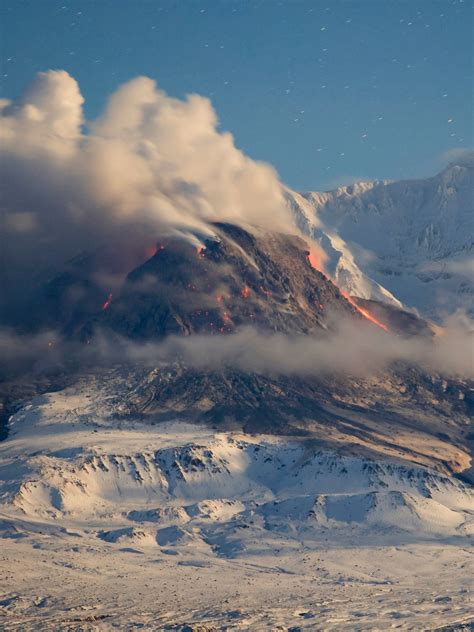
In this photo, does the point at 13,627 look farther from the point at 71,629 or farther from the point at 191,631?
the point at 191,631

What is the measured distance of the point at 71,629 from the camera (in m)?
198

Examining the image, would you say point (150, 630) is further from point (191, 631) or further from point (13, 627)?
point (13, 627)

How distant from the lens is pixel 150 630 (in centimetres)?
19988

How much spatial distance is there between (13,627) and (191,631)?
2365 centimetres

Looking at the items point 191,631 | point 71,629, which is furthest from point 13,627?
→ point 191,631

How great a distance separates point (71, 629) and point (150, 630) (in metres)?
10.4

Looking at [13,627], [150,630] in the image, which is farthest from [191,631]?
[13,627]

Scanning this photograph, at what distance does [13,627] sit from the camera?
199625mm

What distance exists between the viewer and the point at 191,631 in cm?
19850

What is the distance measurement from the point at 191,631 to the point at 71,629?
15777 mm

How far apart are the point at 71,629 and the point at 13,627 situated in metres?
7.99
